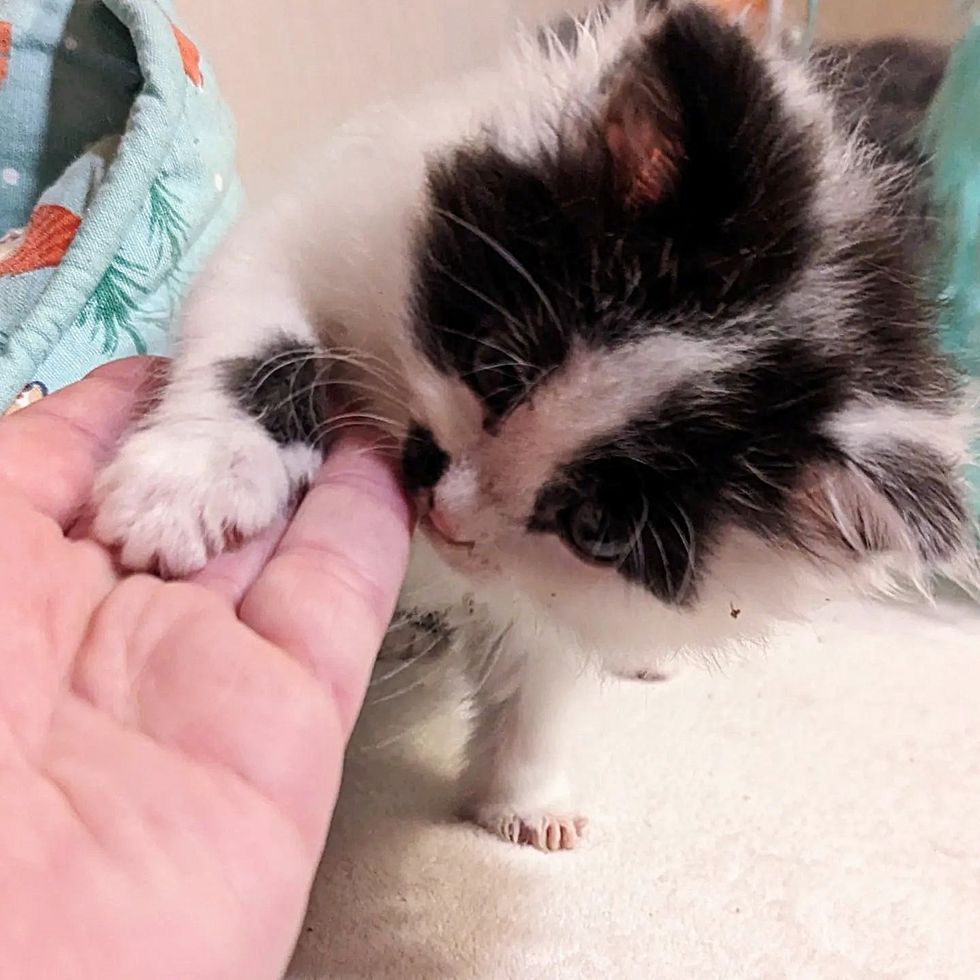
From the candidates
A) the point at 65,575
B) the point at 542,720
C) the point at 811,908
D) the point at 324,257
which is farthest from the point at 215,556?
the point at 811,908

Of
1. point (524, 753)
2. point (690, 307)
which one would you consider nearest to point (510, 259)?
point (690, 307)

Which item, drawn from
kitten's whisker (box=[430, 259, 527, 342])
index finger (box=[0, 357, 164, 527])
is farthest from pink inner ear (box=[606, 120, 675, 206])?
index finger (box=[0, 357, 164, 527])

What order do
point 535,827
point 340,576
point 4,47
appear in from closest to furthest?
point 340,576 → point 535,827 → point 4,47

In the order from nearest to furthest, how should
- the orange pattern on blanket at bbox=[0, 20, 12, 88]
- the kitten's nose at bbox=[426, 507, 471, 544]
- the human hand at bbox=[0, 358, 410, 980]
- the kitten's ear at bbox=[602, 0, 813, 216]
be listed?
1. the human hand at bbox=[0, 358, 410, 980]
2. the kitten's ear at bbox=[602, 0, 813, 216]
3. the kitten's nose at bbox=[426, 507, 471, 544]
4. the orange pattern on blanket at bbox=[0, 20, 12, 88]

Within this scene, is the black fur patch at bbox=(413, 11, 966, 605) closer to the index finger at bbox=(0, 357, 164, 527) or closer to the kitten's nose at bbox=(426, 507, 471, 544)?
the kitten's nose at bbox=(426, 507, 471, 544)

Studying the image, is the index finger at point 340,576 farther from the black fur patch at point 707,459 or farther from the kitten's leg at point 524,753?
the kitten's leg at point 524,753

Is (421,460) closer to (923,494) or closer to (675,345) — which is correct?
(675,345)

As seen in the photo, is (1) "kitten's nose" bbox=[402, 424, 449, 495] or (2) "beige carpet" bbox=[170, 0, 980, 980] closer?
(1) "kitten's nose" bbox=[402, 424, 449, 495]

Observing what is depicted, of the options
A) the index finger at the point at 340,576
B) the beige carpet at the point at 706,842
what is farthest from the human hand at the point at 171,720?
the beige carpet at the point at 706,842
